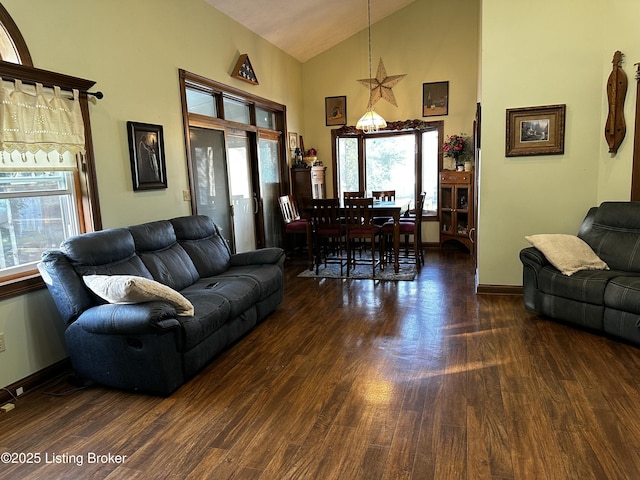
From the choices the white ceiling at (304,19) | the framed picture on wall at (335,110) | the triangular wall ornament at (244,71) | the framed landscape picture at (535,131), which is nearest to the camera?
the framed landscape picture at (535,131)

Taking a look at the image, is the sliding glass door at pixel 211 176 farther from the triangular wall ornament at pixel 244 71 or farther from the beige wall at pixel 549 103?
the beige wall at pixel 549 103

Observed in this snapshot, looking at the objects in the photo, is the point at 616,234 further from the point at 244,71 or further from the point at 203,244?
the point at 244,71

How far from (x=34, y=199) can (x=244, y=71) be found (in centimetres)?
325

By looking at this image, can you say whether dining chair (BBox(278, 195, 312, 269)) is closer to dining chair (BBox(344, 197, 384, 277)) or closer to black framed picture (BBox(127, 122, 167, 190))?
dining chair (BBox(344, 197, 384, 277))

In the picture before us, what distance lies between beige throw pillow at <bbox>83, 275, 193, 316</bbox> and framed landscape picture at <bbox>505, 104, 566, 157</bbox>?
3.44 meters

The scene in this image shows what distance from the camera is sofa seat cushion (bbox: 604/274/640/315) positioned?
9.95 feet

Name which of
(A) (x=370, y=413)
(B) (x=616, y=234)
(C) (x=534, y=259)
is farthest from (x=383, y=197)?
(A) (x=370, y=413)

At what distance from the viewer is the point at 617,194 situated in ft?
13.3

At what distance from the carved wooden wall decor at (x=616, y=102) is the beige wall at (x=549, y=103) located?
5 cm

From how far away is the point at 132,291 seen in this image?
103 inches

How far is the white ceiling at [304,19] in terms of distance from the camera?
17.1 ft

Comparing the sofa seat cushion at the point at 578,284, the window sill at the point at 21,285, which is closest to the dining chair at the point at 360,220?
the sofa seat cushion at the point at 578,284

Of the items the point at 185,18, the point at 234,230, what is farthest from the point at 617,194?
the point at 185,18

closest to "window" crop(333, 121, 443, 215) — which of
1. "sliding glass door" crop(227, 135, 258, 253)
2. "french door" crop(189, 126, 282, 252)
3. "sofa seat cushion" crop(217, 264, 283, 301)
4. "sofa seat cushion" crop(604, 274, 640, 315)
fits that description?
"french door" crop(189, 126, 282, 252)
